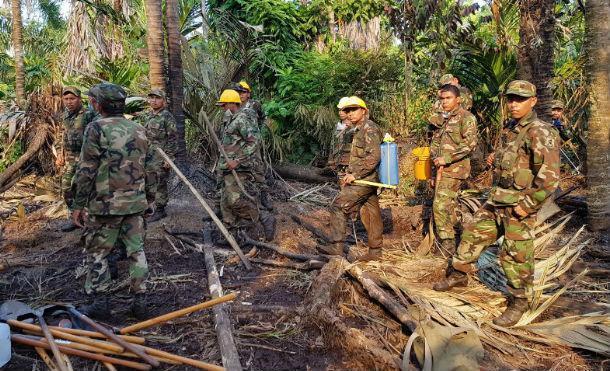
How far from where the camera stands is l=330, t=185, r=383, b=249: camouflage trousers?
5500 mm

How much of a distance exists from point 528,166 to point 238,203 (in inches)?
147

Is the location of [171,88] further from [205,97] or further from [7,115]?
[7,115]

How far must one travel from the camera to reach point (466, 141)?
539cm

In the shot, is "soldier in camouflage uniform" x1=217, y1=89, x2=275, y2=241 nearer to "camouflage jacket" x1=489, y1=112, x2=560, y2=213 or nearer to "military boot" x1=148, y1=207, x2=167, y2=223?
"military boot" x1=148, y1=207, x2=167, y2=223

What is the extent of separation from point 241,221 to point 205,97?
4.54m

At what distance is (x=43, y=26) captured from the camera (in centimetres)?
2423

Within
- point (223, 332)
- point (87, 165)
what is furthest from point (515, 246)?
point (87, 165)

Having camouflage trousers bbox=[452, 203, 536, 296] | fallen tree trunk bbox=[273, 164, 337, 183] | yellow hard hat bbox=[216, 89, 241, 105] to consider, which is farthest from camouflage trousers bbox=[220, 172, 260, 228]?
fallen tree trunk bbox=[273, 164, 337, 183]

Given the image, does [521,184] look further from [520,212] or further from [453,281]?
[453,281]

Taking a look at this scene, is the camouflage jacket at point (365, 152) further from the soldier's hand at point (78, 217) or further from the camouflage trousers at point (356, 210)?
the soldier's hand at point (78, 217)

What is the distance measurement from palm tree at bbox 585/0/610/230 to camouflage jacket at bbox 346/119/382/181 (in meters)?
3.04

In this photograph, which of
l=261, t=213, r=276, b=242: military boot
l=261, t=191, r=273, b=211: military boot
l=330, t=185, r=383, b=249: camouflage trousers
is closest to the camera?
l=330, t=185, r=383, b=249: camouflage trousers

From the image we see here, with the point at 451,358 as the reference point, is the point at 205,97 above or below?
above

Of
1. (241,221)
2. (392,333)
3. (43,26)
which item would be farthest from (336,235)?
(43,26)
